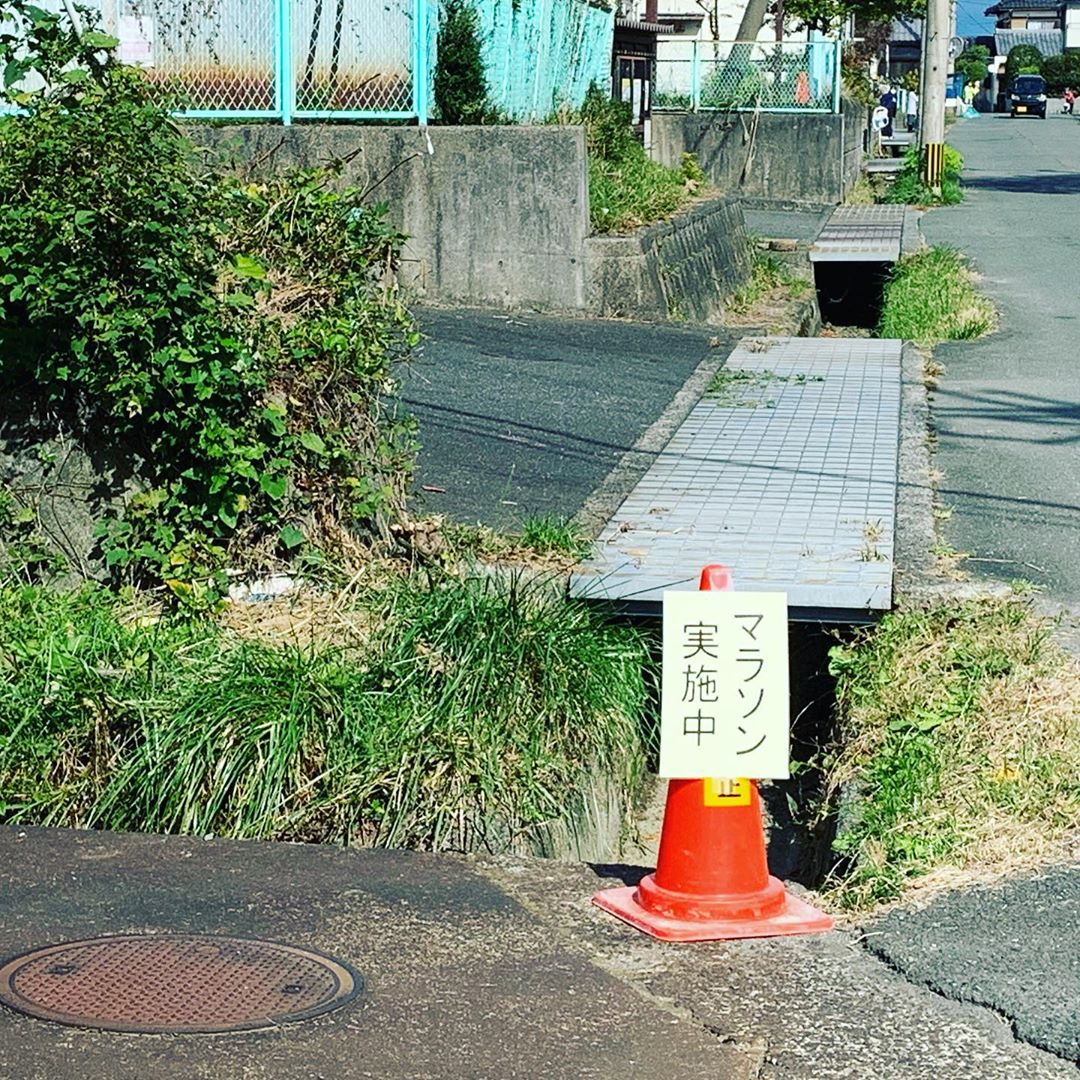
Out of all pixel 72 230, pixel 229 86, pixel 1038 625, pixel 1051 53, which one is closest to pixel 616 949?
pixel 1038 625

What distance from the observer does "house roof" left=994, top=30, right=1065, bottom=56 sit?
14988cm

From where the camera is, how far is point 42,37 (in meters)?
6.40

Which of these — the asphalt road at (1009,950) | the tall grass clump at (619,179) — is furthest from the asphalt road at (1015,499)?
the tall grass clump at (619,179)

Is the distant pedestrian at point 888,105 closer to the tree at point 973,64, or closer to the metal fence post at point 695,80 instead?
the metal fence post at point 695,80

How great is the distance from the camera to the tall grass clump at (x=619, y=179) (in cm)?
1455

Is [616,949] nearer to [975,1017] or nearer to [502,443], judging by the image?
[975,1017]

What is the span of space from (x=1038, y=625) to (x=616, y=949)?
8.73 feet

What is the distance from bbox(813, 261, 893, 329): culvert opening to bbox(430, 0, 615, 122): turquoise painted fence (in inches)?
135

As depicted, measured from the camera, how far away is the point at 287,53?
43.6 feet

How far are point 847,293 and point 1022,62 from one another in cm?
11126

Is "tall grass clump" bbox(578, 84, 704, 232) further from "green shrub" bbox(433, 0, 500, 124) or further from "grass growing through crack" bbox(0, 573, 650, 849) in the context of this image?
"grass growing through crack" bbox(0, 573, 650, 849)

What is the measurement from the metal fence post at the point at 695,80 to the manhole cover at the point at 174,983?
26.8 m

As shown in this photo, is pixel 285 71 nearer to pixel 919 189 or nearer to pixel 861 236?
pixel 861 236

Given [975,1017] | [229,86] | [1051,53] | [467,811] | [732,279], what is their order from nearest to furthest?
[975,1017] → [467,811] → [229,86] → [732,279] → [1051,53]
